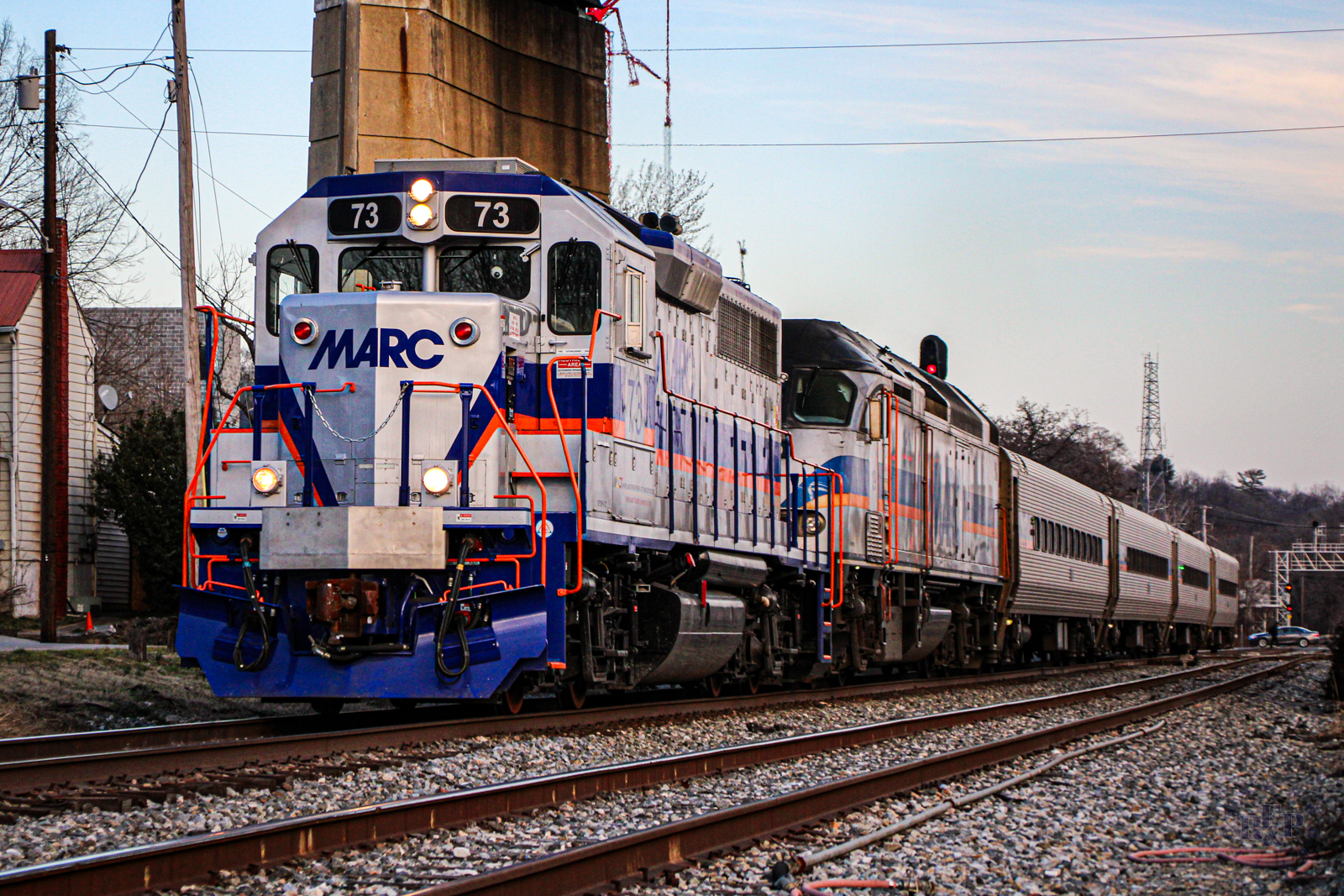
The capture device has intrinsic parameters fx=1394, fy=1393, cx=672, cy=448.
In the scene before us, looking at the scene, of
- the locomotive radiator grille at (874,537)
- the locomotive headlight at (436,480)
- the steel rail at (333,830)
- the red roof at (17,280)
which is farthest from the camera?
the red roof at (17,280)

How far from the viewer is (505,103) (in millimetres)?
25438

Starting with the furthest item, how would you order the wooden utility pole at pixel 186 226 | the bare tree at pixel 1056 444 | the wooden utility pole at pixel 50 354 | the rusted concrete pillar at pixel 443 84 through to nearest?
the bare tree at pixel 1056 444, the rusted concrete pillar at pixel 443 84, the wooden utility pole at pixel 50 354, the wooden utility pole at pixel 186 226

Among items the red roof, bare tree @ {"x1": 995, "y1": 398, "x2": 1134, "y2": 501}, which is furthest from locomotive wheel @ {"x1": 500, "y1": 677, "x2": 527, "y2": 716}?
bare tree @ {"x1": 995, "y1": 398, "x2": 1134, "y2": 501}

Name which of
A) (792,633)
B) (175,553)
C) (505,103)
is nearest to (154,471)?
(175,553)

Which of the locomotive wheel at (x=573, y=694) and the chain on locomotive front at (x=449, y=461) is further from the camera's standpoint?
the locomotive wheel at (x=573, y=694)

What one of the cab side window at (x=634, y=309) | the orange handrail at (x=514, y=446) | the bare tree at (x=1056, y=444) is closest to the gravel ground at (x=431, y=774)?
the orange handrail at (x=514, y=446)

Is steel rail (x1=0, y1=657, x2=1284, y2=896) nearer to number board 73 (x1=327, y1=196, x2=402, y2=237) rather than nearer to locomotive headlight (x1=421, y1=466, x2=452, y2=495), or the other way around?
locomotive headlight (x1=421, y1=466, x2=452, y2=495)

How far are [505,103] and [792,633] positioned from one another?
574 inches

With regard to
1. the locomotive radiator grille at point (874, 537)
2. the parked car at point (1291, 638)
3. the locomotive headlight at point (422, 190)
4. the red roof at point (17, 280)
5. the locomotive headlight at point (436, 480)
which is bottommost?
the parked car at point (1291, 638)

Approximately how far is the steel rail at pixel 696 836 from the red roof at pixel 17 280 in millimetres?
23498

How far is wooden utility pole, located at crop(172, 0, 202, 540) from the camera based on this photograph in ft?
54.9

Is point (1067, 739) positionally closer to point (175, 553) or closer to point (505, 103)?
point (505, 103)

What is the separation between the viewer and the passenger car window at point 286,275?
10055 mm

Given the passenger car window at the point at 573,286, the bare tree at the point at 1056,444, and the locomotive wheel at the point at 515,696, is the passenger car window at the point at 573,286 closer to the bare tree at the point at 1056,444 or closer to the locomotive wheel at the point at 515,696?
the locomotive wheel at the point at 515,696
